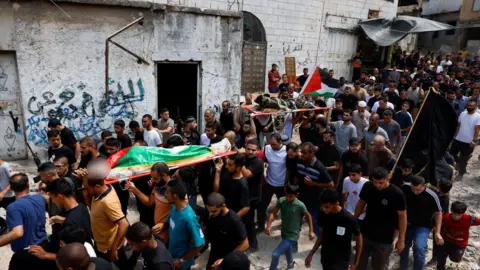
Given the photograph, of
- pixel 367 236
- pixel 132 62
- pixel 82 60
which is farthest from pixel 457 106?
pixel 82 60

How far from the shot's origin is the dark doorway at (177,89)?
9.82 meters

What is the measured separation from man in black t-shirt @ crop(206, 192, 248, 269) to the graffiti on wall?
4.77m

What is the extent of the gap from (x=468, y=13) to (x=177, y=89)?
2276 cm

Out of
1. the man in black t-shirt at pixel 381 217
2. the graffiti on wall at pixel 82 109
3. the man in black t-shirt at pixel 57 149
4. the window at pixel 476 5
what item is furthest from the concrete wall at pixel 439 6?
the man in black t-shirt at pixel 57 149

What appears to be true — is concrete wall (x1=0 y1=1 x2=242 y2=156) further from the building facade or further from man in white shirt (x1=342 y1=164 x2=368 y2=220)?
man in white shirt (x1=342 y1=164 x2=368 y2=220)

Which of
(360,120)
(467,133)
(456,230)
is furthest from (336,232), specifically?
(467,133)

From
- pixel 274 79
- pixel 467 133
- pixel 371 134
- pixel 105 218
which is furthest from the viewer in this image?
pixel 274 79

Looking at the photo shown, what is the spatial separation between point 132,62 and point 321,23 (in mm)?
11267

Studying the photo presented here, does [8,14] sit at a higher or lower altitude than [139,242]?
higher

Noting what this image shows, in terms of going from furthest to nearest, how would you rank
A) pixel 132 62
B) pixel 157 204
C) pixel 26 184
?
pixel 132 62 < pixel 157 204 < pixel 26 184

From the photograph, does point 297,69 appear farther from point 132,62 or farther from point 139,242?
point 139,242

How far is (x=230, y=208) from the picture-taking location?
4453 mm

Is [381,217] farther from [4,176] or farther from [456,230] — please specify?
[4,176]

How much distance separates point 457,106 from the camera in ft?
29.3
